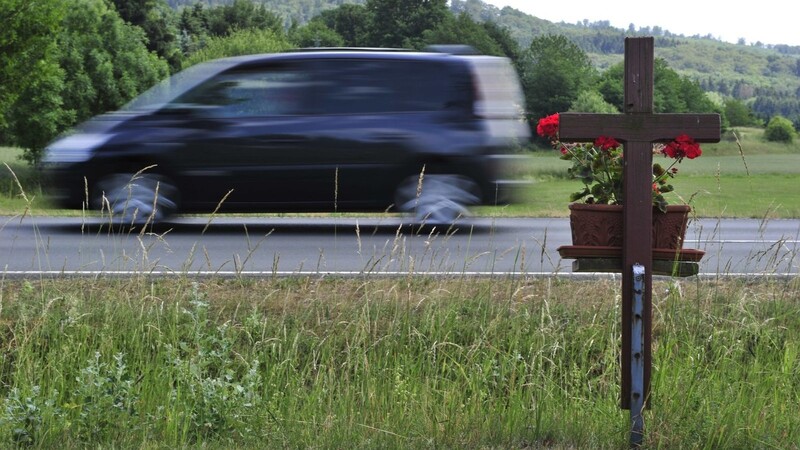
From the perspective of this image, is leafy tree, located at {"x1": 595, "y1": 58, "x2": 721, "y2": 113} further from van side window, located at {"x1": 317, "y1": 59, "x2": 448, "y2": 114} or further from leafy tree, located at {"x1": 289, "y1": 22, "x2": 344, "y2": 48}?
van side window, located at {"x1": 317, "y1": 59, "x2": 448, "y2": 114}

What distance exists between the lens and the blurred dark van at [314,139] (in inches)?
466

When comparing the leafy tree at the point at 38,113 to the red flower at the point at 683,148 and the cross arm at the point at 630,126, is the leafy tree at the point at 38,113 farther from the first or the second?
the cross arm at the point at 630,126

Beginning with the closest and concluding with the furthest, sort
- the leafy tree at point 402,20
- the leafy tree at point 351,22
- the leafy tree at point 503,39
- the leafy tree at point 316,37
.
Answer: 1. the leafy tree at point 402,20
2. the leafy tree at point 503,39
3. the leafy tree at point 351,22
4. the leafy tree at point 316,37

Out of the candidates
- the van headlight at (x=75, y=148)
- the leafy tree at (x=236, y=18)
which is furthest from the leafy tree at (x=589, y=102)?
the van headlight at (x=75, y=148)

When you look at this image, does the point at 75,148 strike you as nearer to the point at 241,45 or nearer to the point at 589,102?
the point at 241,45

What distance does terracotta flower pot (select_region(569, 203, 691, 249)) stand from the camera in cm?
548

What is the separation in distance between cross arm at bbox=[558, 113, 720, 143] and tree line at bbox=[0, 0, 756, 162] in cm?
1849

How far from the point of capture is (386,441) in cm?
519

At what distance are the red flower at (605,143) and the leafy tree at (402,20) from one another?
277ft

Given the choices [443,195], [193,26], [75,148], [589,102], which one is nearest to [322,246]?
[443,195]

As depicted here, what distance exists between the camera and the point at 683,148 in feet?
18.1

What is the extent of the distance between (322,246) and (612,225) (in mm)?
6484

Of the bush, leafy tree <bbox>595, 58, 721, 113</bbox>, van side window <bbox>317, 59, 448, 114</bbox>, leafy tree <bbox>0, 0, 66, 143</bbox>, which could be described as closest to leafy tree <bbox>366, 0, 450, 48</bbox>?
leafy tree <bbox>595, 58, 721, 113</bbox>

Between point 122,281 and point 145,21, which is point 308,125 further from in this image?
point 145,21
